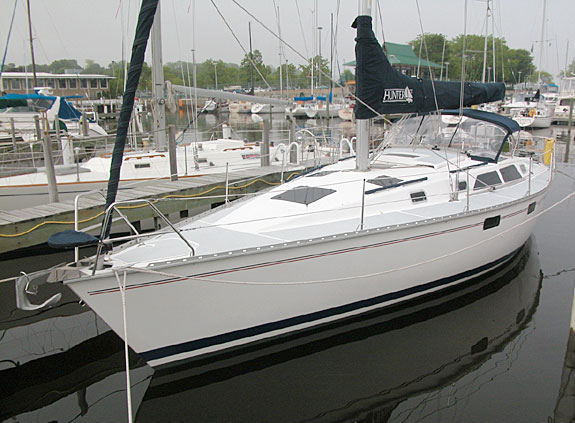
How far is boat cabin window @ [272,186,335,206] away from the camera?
634cm

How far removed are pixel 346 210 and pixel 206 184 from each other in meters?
4.75

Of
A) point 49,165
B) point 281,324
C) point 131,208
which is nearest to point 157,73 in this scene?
point 49,165

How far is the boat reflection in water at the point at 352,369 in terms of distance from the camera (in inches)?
187

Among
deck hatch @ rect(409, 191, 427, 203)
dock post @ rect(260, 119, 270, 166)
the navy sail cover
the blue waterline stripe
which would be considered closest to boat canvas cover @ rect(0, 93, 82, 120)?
dock post @ rect(260, 119, 270, 166)

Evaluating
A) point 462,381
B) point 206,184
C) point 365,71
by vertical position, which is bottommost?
point 462,381

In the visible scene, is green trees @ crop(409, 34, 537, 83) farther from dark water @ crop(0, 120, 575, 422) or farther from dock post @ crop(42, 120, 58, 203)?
dark water @ crop(0, 120, 575, 422)

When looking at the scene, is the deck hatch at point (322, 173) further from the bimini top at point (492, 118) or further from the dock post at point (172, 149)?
the dock post at point (172, 149)

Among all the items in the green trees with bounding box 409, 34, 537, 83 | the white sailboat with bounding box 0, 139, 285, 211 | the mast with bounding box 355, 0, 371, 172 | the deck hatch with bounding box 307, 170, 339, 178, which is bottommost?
the white sailboat with bounding box 0, 139, 285, 211

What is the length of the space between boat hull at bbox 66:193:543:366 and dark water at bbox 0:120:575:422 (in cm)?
32

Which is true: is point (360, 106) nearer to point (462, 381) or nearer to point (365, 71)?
point (365, 71)

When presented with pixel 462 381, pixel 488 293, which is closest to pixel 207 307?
pixel 462 381

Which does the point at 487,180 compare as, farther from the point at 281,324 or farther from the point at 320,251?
the point at 281,324

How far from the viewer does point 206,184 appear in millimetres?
10062

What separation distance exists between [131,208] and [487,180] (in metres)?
6.45
